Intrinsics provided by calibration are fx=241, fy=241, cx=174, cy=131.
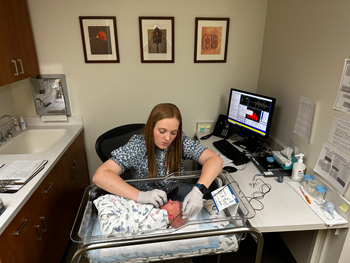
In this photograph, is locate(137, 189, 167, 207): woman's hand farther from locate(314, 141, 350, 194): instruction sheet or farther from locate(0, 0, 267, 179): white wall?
locate(0, 0, 267, 179): white wall

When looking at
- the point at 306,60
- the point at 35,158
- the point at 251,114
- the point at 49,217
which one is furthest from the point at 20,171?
the point at 306,60

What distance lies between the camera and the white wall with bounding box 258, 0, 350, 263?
1438mm

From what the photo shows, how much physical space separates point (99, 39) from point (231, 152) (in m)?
1.60

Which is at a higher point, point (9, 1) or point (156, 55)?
point (9, 1)

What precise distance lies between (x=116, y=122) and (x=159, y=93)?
555 mm

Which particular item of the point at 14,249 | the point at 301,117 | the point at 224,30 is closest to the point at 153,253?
the point at 14,249

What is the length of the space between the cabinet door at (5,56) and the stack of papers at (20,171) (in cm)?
60

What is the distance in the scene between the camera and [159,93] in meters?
2.51

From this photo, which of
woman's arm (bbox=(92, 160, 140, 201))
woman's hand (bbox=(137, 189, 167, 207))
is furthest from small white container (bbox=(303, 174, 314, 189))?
woman's arm (bbox=(92, 160, 140, 201))

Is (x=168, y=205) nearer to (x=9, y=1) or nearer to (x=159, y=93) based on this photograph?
(x=159, y=93)

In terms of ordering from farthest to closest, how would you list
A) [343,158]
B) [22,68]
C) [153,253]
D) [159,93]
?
[159,93] < [22,68] < [343,158] < [153,253]

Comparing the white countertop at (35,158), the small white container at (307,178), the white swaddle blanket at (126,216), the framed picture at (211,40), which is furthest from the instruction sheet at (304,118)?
the white countertop at (35,158)

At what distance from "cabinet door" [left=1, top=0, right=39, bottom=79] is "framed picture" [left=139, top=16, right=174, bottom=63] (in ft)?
3.24

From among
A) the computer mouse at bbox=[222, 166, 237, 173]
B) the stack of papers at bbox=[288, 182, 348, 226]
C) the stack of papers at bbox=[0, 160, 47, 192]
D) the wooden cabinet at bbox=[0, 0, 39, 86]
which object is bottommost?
the stack of papers at bbox=[288, 182, 348, 226]
